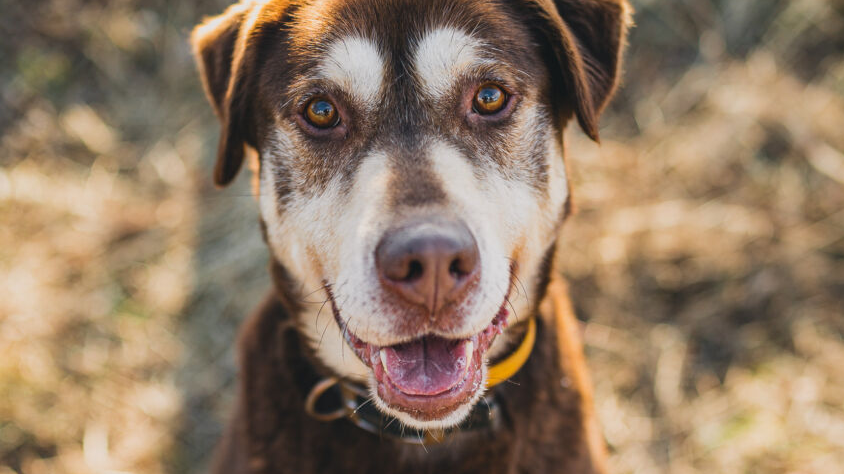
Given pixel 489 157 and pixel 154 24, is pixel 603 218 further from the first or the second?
pixel 154 24

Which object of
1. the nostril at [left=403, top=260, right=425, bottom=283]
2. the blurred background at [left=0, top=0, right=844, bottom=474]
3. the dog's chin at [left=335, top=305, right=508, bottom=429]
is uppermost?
the nostril at [left=403, top=260, right=425, bottom=283]

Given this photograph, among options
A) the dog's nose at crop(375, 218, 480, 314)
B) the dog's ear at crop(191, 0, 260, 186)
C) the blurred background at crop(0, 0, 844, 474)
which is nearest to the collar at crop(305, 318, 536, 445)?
the dog's nose at crop(375, 218, 480, 314)

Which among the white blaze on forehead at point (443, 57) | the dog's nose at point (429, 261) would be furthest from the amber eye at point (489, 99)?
the dog's nose at point (429, 261)

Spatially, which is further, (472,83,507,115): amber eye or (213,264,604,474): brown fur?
(213,264,604,474): brown fur

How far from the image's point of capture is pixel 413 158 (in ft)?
8.01

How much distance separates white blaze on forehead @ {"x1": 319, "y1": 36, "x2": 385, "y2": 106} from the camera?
8.28 feet

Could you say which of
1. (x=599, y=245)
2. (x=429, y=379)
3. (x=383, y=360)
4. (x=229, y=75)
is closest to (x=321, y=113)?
(x=229, y=75)

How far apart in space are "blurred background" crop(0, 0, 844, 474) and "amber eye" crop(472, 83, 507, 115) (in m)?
2.47

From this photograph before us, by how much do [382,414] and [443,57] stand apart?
1.39 metres

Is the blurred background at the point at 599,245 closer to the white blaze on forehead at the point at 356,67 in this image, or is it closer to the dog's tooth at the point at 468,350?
the dog's tooth at the point at 468,350

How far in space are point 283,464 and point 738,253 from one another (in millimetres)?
3435

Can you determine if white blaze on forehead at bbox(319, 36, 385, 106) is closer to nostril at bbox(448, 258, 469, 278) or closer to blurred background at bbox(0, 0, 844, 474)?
nostril at bbox(448, 258, 469, 278)

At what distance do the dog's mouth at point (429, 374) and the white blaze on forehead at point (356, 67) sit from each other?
89 centimetres

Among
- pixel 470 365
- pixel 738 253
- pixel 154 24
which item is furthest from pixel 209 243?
pixel 738 253
